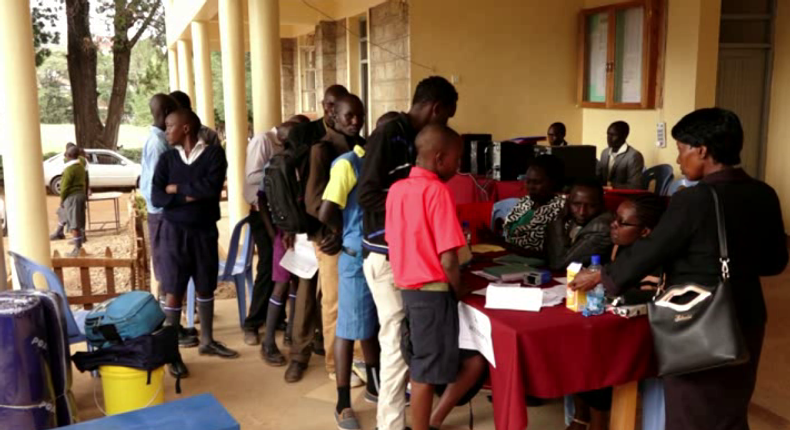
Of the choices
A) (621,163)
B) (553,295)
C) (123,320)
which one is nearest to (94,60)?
(621,163)

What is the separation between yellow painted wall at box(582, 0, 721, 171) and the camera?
286 inches

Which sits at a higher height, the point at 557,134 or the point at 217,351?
the point at 557,134

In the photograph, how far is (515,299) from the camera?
2869mm

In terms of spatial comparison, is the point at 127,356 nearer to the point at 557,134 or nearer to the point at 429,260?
the point at 429,260

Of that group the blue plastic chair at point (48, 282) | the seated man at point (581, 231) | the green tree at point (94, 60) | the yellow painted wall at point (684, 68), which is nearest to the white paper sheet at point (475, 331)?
the seated man at point (581, 231)

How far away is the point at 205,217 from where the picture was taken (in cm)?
440

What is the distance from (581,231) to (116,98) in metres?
21.4

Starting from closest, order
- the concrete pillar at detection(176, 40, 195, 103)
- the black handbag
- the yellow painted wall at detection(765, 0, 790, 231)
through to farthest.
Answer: the black handbag, the yellow painted wall at detection(765, 0, 790, 231), the concrete pillar at detection(176, 40, 195, 103)

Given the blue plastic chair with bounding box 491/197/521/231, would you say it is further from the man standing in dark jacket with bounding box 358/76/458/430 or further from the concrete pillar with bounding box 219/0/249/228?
the concrete pillar with bounding box 219/0/249/228

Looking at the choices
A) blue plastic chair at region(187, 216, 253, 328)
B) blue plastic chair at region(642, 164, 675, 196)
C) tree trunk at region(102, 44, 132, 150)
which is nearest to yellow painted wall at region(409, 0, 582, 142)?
blue plastic chair at region(642, 164, 675, 196)

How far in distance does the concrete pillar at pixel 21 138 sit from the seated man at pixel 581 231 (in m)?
3.23

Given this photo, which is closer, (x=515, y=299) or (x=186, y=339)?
(x=515, y=299)

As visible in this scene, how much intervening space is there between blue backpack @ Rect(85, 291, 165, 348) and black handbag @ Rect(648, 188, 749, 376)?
2478 millimetres

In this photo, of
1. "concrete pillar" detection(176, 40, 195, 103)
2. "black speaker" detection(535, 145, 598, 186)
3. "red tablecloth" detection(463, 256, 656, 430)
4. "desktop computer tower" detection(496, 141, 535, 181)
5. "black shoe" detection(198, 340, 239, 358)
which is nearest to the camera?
"red tablecloth" detection(463, 256, 656, 430)
